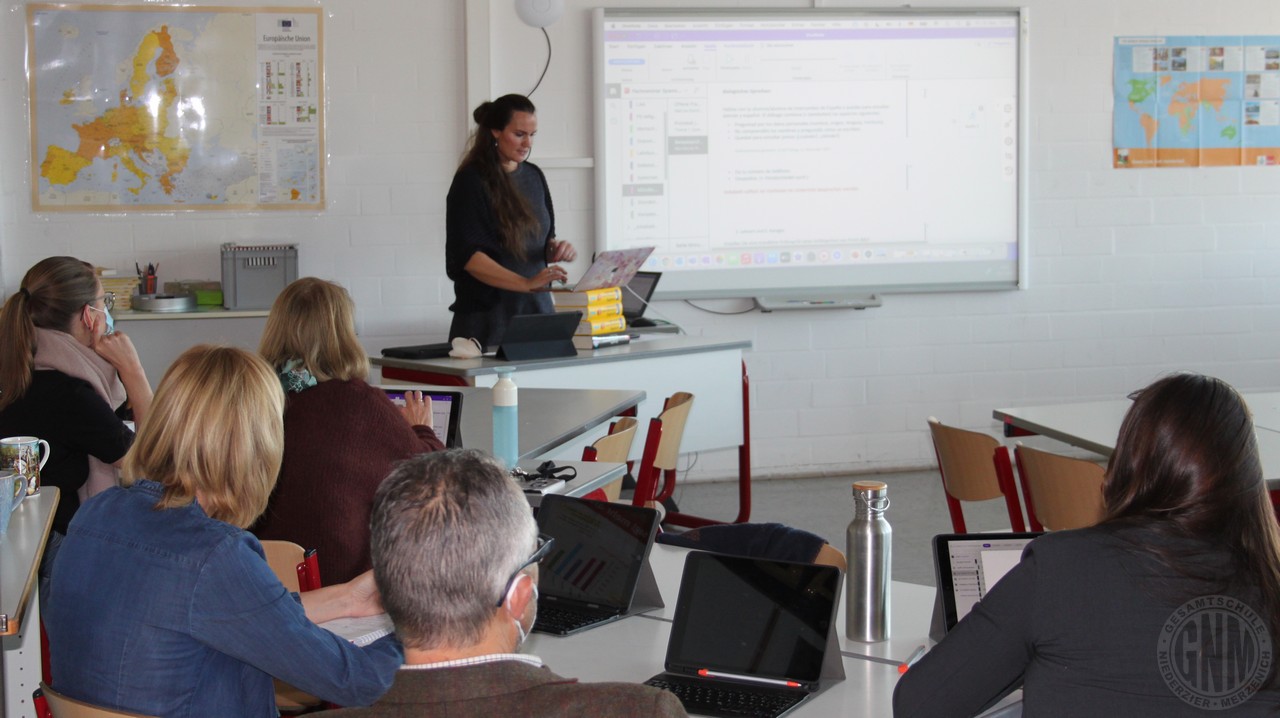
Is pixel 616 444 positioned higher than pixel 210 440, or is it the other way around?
pixel 210 440

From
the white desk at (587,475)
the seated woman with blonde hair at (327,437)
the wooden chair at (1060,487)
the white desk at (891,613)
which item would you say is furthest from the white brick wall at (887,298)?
the white desk at (891,613)

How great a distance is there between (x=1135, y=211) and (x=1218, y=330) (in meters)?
0.80

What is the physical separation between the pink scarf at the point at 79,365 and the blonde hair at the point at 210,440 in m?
1.46

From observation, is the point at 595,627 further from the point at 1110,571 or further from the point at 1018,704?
the point at 1110,571

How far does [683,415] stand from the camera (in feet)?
12.6

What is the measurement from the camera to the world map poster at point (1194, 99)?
20.2ft

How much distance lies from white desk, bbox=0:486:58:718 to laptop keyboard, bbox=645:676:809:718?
1.13 m

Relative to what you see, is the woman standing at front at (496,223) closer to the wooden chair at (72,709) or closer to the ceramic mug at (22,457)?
the ceramic mug at (22,457)

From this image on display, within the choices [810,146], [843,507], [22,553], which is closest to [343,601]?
[22,553]

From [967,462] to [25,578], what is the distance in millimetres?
2346

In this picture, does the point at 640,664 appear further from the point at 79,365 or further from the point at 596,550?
the point at 79,365

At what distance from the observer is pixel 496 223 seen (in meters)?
4.61

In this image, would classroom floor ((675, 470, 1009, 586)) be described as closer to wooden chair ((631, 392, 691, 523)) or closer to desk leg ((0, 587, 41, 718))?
wooden chair ((631, 392, 691, 523))

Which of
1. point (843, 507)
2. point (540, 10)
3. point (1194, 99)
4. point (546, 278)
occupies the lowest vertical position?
point (843, 507)
